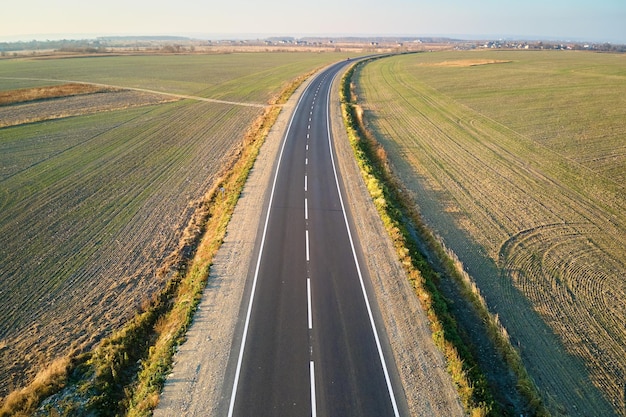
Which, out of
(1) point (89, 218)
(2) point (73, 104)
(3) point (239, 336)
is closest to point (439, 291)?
(3) point (239, 336)

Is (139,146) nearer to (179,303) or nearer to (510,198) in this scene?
(179,303)

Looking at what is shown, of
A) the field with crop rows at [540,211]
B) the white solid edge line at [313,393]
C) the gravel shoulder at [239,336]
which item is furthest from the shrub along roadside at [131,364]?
the field with crop rows at [540,211]

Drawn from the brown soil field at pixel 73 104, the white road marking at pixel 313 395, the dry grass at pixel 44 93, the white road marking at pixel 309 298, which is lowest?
the white road marking at pixel 313 395

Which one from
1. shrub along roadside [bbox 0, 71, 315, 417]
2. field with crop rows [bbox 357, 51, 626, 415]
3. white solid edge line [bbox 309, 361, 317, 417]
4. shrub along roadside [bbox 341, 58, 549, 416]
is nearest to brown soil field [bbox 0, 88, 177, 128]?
A: field with crop rows [bbox 357, 51, 626, 415]

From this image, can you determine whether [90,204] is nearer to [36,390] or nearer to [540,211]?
[36,390]

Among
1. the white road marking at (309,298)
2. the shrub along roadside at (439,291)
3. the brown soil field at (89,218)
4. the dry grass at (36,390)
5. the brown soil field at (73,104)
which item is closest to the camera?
the dry grass at (36,390)

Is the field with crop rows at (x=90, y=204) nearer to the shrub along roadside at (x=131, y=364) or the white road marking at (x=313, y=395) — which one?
the shrub along roadside at (x=131, y=364)
